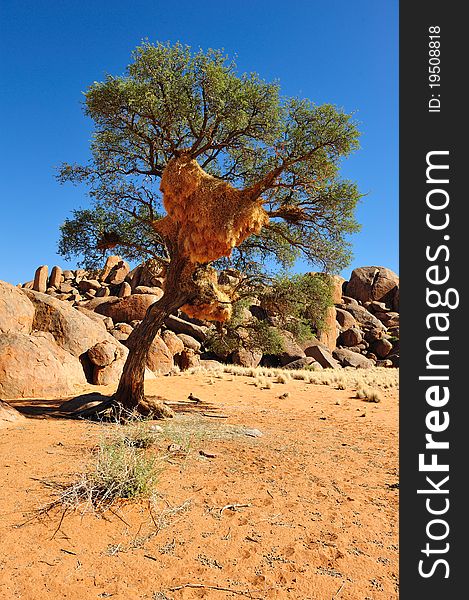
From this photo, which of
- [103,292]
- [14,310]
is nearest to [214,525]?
[14,310]

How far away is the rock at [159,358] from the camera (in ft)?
66.7

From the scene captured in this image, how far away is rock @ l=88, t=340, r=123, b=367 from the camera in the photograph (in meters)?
16.1

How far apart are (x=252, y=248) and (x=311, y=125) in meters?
4.32

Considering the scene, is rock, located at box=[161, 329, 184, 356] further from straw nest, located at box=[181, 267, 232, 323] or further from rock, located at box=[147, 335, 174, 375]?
straw nest, located at box=[181, 267, 232, 323]

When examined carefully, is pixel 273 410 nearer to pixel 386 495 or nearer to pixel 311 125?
pixel 386 495

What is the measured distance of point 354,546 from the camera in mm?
4098

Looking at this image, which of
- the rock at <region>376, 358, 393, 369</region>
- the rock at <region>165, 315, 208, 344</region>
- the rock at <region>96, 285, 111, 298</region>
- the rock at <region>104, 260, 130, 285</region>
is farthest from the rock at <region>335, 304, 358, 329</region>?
the rock at <region>104, 260, 130, 285</region>

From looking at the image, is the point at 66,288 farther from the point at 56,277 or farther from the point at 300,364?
the point at 300,364

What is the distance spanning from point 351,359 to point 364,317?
444 inches

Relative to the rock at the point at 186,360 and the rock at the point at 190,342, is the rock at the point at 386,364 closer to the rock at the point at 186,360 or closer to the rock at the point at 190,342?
the rock at the point at 190,342

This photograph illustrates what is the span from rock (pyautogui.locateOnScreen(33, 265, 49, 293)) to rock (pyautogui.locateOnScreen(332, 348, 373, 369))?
40.6 m

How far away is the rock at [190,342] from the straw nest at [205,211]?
16637 millimetres

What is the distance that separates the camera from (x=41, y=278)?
5578cm

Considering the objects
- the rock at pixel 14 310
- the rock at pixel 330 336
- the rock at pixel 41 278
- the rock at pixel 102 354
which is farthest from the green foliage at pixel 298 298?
the rock at pixel 41 278
